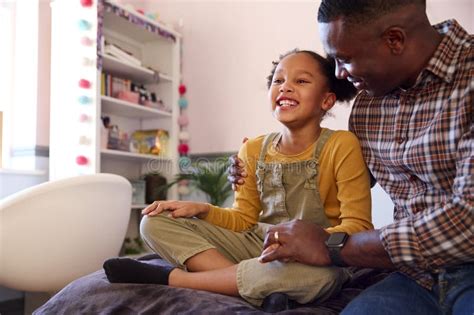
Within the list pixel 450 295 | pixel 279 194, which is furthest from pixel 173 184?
pixel 450 295

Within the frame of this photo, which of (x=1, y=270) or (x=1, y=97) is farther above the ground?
(x=1, y=97)

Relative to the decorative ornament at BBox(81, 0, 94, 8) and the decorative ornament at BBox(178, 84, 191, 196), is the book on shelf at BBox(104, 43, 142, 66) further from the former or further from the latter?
the decorative ornament at BBox(178, 84, 191, 196)

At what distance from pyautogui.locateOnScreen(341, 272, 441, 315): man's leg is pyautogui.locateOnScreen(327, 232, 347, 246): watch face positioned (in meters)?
0.12

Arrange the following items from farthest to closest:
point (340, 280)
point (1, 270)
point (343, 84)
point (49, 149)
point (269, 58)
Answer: point (269, 58) < point (49, 149) < point (1, 270) < point (343, 84) < point (340, 280)

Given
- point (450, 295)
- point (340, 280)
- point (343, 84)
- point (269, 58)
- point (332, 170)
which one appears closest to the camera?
point (450, 295)

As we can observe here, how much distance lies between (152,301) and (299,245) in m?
0.41

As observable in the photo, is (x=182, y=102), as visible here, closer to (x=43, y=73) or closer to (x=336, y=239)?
(x=43, y=73)

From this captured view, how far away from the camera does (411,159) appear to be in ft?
3.78

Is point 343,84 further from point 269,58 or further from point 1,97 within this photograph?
point 1,97

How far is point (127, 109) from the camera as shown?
147 inches

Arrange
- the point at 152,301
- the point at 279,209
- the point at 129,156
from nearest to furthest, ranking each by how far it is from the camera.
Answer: the point at 152,301
the point at 279,209
the point at 129,156

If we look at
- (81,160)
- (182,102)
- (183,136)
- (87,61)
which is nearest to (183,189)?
(183,136)

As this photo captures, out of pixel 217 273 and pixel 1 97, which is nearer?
pixel 217 273

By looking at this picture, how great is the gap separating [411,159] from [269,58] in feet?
8.74
